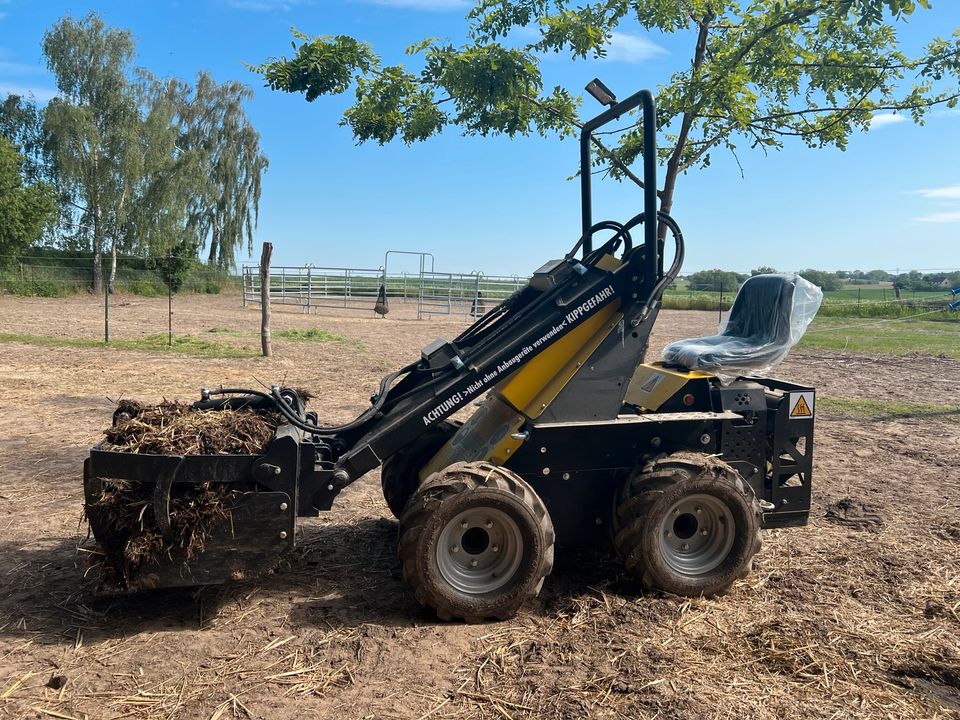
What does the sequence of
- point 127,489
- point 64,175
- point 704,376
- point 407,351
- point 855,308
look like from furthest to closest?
point 64,175
point 855,308
point 407,351
point 704,376
point 127,489

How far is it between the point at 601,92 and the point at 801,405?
2376 mm

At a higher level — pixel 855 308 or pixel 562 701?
pixel 855 308

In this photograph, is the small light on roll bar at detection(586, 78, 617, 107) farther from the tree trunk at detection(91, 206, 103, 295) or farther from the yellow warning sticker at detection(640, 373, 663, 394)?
the tree trunk at detection(91, 206, 103, 295)

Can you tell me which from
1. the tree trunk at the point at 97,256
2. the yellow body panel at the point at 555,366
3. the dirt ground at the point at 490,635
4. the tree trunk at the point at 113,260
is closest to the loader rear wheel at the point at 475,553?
the dirt ground at the point at 490,635

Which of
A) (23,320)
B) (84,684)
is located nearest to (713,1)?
(84,684)

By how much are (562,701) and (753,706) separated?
819mm

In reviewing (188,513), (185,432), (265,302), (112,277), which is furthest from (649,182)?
(112,277)

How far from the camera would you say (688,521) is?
451cm

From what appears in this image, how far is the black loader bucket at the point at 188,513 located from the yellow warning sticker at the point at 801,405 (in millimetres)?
3122

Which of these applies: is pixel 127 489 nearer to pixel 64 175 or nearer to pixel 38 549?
pixel 38 549

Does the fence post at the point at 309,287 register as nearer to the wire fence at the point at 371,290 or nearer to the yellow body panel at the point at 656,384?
the wire fence at the point at 371,290

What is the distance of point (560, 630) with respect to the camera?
392 cm

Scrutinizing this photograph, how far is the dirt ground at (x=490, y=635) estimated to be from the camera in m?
3.24

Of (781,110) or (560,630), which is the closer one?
(560,630)
